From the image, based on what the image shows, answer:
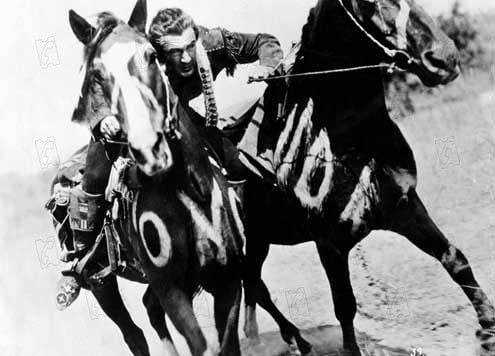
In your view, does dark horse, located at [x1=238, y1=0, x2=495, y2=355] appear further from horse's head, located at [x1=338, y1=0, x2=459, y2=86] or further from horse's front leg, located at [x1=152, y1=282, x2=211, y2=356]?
horse's front leg, located at [x1=152, y1=282, x2=211, y2=356]

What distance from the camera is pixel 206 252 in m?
3.79

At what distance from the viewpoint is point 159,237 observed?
3.78 meters

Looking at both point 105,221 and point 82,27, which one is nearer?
point 82,27

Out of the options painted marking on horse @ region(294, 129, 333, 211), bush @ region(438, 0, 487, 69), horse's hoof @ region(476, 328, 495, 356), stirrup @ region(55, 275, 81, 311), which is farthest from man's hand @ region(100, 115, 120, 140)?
horse's hoof @ region(476, 328, 495, 356)

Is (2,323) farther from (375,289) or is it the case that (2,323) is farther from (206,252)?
(375,289)

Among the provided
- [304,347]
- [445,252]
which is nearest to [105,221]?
[304,347]

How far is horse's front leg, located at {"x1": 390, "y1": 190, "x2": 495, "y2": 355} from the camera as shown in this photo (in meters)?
3.68

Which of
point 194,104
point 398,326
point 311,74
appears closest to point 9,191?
point 194,104

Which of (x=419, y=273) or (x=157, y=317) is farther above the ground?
(x=419, y=273)

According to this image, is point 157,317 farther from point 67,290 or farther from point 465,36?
point 465,36

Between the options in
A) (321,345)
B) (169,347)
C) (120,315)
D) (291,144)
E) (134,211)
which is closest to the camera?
(291,144)

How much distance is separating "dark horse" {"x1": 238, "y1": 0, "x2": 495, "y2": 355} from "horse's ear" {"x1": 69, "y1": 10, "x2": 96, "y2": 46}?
850mm

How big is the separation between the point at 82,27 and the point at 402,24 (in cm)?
146

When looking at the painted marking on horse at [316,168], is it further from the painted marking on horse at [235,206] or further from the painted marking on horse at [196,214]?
the painted marking on horse at [196,214]
